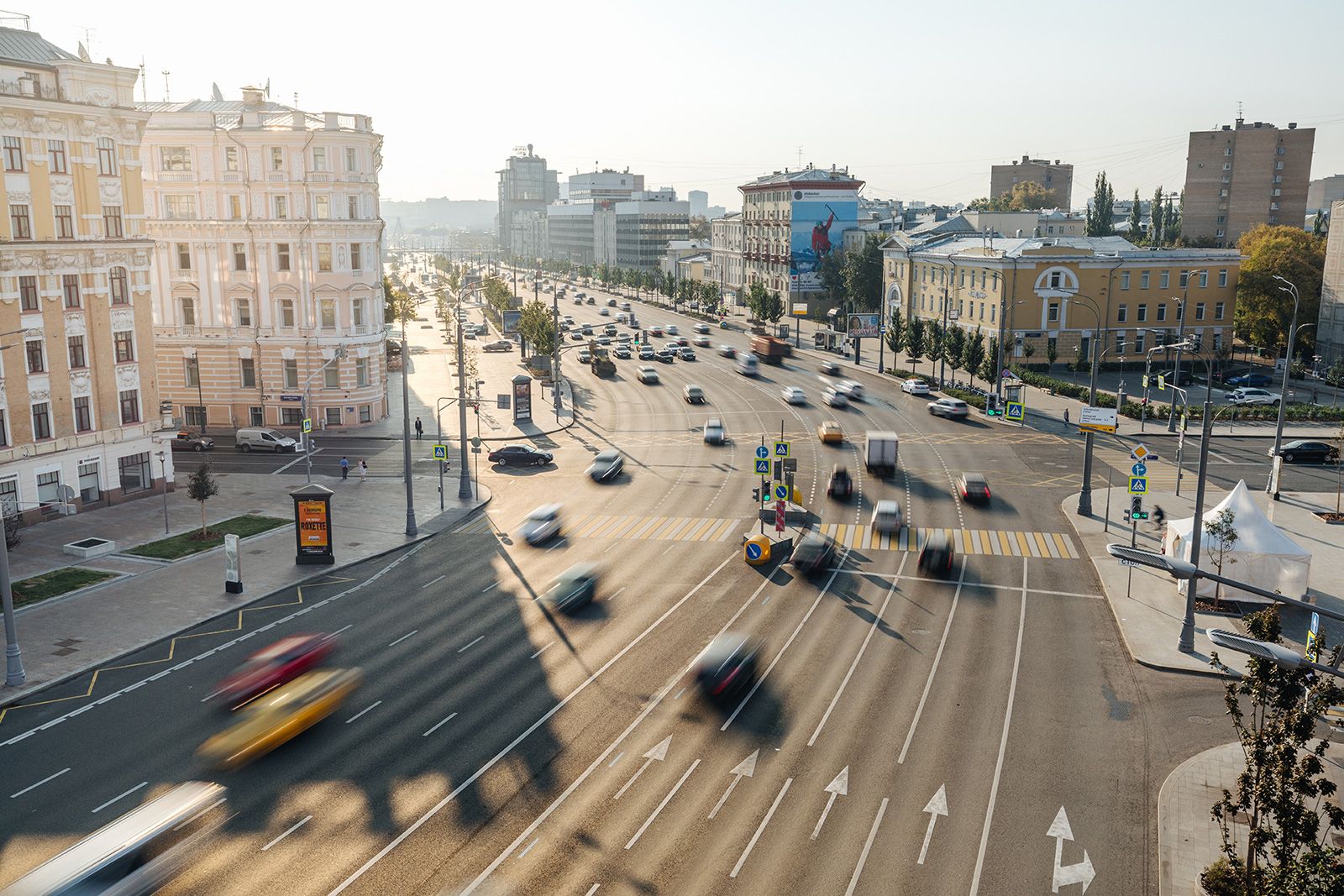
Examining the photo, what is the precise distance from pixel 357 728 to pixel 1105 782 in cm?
2065

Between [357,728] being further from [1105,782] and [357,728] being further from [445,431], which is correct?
[445,431]

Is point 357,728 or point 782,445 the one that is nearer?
point 357,728

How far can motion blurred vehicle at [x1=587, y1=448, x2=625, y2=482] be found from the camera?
200 feet

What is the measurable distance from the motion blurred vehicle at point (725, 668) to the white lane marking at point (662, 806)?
3.73m

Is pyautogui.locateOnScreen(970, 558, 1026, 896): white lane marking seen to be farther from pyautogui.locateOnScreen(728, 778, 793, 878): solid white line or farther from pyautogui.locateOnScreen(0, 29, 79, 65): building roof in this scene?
pyautogui.locateOnScreen(0, 29, 79, 65): building roof

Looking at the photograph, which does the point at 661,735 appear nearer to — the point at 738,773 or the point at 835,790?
the point at 738,773

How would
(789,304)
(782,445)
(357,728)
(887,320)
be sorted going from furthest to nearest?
(789,304)
(887,320)
(782,445)
(357,728)

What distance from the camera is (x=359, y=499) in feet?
189

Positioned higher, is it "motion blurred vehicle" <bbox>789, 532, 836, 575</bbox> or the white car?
the white car

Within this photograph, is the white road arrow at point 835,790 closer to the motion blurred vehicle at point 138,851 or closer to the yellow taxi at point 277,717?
the motion blurred vehicle at point 138,851

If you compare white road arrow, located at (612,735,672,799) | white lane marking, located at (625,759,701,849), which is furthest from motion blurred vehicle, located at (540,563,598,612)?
white lane marking, located at (625,759,701,849)

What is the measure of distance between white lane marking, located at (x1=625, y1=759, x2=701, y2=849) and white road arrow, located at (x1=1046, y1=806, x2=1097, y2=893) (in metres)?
8.92

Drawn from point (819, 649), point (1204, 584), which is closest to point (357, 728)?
point (819, 649)

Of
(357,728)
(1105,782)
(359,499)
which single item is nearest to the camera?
(1105,782)
